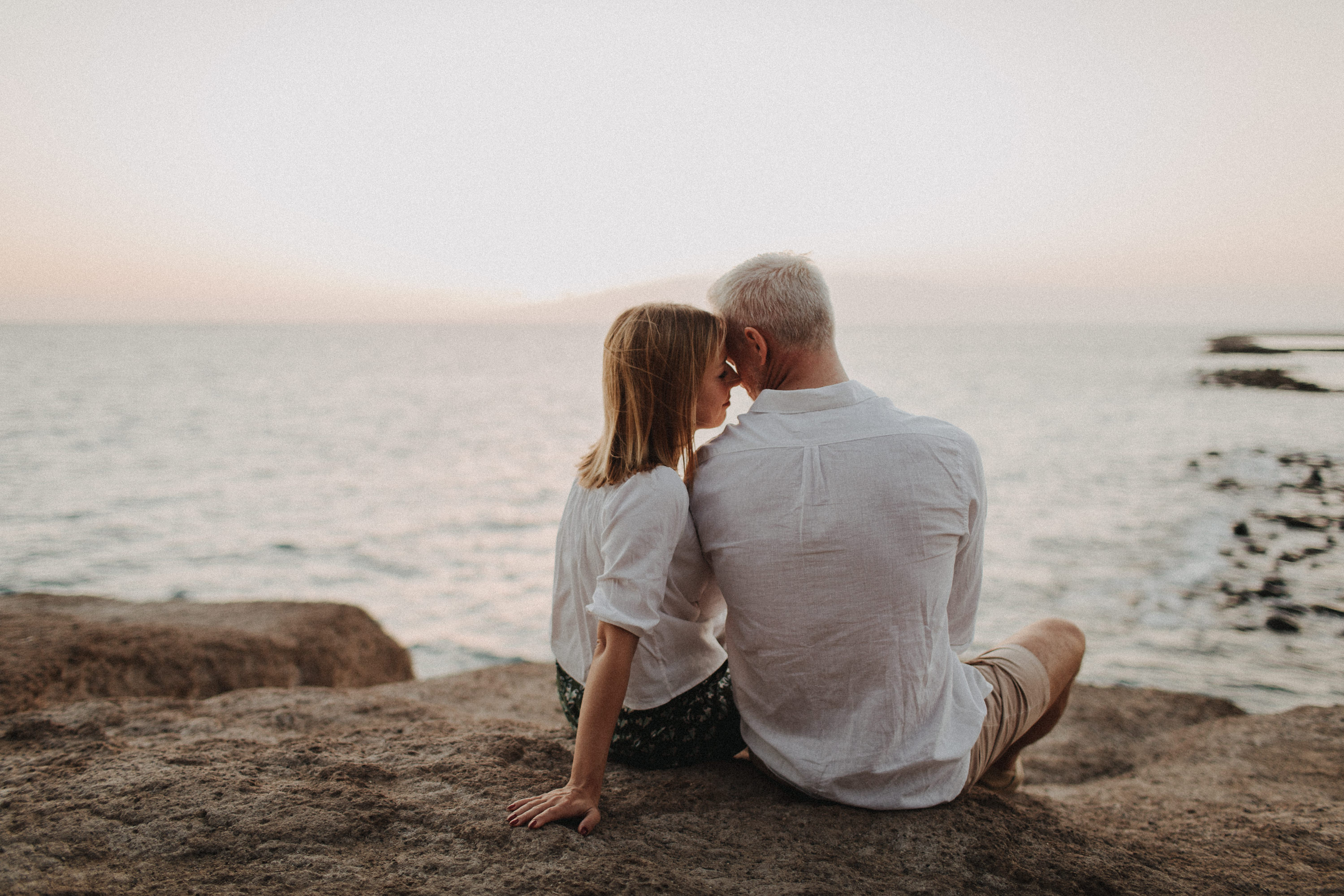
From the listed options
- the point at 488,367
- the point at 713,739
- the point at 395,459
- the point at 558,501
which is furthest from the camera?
the point at 488,367

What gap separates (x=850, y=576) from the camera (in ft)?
6.81

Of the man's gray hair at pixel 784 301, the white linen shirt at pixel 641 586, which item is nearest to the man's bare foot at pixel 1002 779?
the white linen shirt at pixel 641 586

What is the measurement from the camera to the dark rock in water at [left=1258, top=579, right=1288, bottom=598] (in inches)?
330

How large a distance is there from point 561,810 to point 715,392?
1249mm

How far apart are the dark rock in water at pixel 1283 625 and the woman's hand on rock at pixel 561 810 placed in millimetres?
8074

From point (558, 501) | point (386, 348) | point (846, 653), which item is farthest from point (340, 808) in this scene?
point (386, 348)

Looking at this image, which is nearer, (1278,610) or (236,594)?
(1278,610)

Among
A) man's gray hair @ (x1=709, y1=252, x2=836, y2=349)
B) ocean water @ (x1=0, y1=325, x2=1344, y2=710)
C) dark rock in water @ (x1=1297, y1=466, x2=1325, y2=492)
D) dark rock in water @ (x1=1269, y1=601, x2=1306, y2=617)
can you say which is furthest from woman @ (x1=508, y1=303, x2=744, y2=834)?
dark rock in water @ (x1=1297, y1=466, x2=1325, y2=492)

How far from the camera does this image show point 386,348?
8694 cm

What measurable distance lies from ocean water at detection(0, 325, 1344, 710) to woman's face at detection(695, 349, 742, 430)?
13.9ft

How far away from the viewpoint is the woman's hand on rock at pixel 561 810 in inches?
82.0

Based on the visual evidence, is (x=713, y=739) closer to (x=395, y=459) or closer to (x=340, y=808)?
(x=340, y=808)

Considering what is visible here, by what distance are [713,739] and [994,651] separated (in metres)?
1.07

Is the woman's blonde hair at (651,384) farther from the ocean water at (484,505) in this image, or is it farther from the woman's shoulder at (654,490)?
the ocean water at (484,505)
